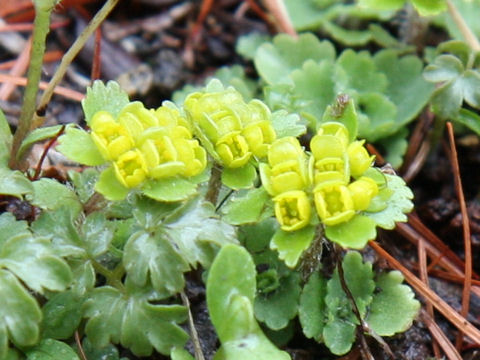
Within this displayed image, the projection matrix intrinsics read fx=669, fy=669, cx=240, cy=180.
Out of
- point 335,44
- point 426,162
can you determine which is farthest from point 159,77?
point 426,162

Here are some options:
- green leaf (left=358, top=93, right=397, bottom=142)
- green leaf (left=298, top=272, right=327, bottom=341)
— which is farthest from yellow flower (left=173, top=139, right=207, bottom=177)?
green leaf (left=358, top=93, right=397, bottom=142)

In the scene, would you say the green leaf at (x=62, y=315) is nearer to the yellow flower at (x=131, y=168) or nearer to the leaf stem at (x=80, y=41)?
the yellow flower at (x=131, y=168)

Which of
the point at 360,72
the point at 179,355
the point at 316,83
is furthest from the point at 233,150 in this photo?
the point at 360,72

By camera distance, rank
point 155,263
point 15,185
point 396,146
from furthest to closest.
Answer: point 396,146, point 15,185, point 155,263

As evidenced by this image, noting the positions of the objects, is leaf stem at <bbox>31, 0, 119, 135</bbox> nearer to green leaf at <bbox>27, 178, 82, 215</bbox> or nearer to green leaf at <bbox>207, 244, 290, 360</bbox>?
green leaf at <bbox>27, 178, 82, 215</bbox>

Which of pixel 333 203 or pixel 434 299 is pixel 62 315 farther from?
pixel 434 299

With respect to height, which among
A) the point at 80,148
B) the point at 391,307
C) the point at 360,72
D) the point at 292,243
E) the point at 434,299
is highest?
the point at 80,148
